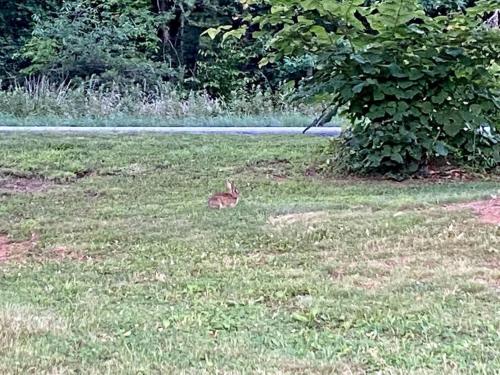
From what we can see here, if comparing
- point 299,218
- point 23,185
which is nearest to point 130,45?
point 23,185

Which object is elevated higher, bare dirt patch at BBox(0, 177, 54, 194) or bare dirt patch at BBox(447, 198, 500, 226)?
bare dirt patch at BBox(447, 198, 500, 226)

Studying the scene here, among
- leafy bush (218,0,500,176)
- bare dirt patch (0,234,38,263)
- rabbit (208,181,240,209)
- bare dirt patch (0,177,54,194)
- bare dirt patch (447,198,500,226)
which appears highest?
leafy bush (218,0,500,176)

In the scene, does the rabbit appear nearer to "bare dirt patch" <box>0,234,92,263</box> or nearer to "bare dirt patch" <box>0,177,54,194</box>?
"bare dirt patch" <box>0,234,92,263</box>

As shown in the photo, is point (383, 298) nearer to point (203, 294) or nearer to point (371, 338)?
point (371, 338)

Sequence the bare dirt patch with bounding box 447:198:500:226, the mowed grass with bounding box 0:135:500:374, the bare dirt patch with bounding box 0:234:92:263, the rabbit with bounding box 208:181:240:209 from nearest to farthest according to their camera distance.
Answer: the mowed grass with bounding box 0:135:500:374, the bare dirt patch with bounding box 0:234:92:263, the bare dirt patch with bounding box 447:198:500:226, the rabbit with bounding box 208:181:240:209

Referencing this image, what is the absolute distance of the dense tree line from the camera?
1955 cm

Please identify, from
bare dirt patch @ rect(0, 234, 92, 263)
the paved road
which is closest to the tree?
the paved road

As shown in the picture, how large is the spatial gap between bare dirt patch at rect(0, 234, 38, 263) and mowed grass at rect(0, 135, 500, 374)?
0.08 meters

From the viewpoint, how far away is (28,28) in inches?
910

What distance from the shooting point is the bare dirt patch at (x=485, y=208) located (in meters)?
5.05

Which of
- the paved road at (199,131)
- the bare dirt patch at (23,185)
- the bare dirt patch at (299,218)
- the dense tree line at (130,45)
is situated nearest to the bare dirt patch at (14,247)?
the bare dirt patch at (299,218)

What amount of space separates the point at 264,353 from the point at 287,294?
84cm

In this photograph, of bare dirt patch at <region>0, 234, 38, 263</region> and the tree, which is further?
the tree

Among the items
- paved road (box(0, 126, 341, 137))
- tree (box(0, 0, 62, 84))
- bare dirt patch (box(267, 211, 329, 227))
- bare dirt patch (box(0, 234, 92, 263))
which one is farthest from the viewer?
tree (box(0, 0, 62, 84))
